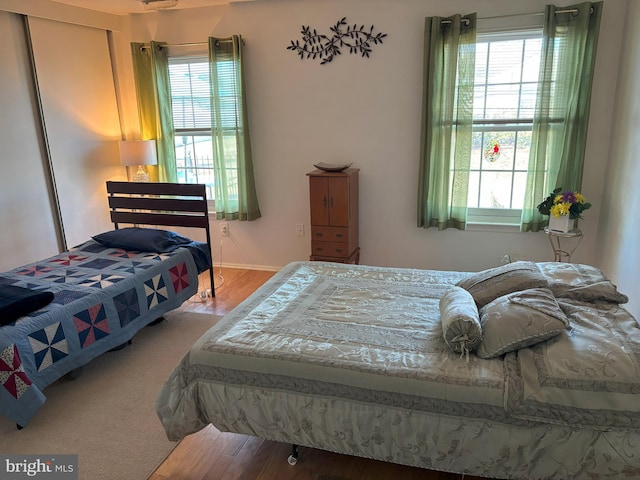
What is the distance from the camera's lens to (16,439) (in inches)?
85.4

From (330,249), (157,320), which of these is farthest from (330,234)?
(157,320)

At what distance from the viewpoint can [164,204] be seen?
12.8ft

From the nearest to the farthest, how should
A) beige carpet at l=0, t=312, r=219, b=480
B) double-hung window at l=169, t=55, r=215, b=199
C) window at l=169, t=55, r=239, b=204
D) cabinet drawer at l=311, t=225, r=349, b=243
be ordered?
beige carpet at l=0, t=312, r=219, b=480
cabinet drawer at l=311, t=225, r=349, b=243
window at l=169, t=55, r=239, b=204
double-hung window at l=169, t=55, r=215, b=199

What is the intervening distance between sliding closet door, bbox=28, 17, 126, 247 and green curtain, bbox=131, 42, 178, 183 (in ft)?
1.24

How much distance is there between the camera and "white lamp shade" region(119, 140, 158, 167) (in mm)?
4309

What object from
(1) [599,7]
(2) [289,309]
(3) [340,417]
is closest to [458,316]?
(3) [340,417]

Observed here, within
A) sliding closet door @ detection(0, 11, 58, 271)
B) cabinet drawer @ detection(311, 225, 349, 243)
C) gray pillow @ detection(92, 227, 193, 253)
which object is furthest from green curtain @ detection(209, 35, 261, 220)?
sliding closet door @ detection(0, 11, 58, 271)

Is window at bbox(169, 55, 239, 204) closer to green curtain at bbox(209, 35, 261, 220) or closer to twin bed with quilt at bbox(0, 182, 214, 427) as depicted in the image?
green curtain at bbox(209, 35, 261, 220)

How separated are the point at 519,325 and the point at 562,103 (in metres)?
2.54

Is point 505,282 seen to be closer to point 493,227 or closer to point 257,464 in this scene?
point 257,464

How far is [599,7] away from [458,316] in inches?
115

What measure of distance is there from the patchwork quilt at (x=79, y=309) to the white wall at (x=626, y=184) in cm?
314

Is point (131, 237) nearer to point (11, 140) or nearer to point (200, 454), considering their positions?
point (11, 140)

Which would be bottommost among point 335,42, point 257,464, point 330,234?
point 257,464
